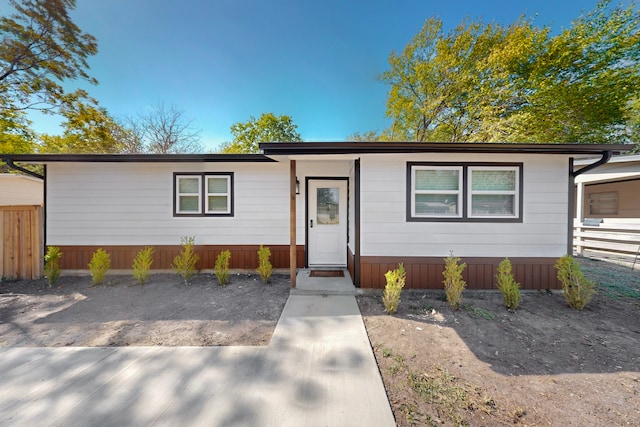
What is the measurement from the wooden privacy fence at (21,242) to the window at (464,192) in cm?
770

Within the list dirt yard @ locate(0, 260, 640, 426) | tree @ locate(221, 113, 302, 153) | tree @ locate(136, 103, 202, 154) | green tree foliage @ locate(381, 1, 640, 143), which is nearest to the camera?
dirt yard @ locate(0, 260, 640, 426)

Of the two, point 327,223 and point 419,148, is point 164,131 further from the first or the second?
point 419,148

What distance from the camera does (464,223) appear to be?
420cm

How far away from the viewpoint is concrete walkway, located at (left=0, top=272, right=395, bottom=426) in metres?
1.70

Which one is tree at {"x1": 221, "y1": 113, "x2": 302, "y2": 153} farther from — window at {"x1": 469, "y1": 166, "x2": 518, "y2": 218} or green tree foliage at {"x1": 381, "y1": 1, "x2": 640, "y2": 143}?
window at {"x1": 469, "y1": 166, "x2": 518, "y2": 218}

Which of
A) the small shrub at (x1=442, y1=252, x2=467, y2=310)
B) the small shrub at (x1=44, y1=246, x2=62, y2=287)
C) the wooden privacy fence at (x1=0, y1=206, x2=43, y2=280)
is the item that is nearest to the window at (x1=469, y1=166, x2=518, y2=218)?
the small shrub at (x1=442, y1=252, x2=467, y2=310)

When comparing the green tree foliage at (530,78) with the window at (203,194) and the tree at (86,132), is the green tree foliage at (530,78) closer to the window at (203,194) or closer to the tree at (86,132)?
the window at (203,194)

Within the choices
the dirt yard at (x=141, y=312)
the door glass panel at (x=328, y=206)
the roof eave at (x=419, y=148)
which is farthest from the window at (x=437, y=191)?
the dirt yard at (x=141, y=312)

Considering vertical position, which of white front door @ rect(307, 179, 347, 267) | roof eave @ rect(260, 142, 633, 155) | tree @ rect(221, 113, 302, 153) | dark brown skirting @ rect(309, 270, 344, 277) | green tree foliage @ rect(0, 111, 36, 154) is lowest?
dark brown skirting @ rect(309, 270, 344, 277)

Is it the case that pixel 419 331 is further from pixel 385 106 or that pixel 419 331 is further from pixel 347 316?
pixel 385 106

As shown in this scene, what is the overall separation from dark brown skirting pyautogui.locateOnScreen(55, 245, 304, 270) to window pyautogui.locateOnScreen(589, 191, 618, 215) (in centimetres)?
1205

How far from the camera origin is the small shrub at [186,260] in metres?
4.93

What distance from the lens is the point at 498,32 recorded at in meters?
12.0

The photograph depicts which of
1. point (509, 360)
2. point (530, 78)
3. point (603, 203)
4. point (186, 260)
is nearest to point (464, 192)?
point (509, 360)
